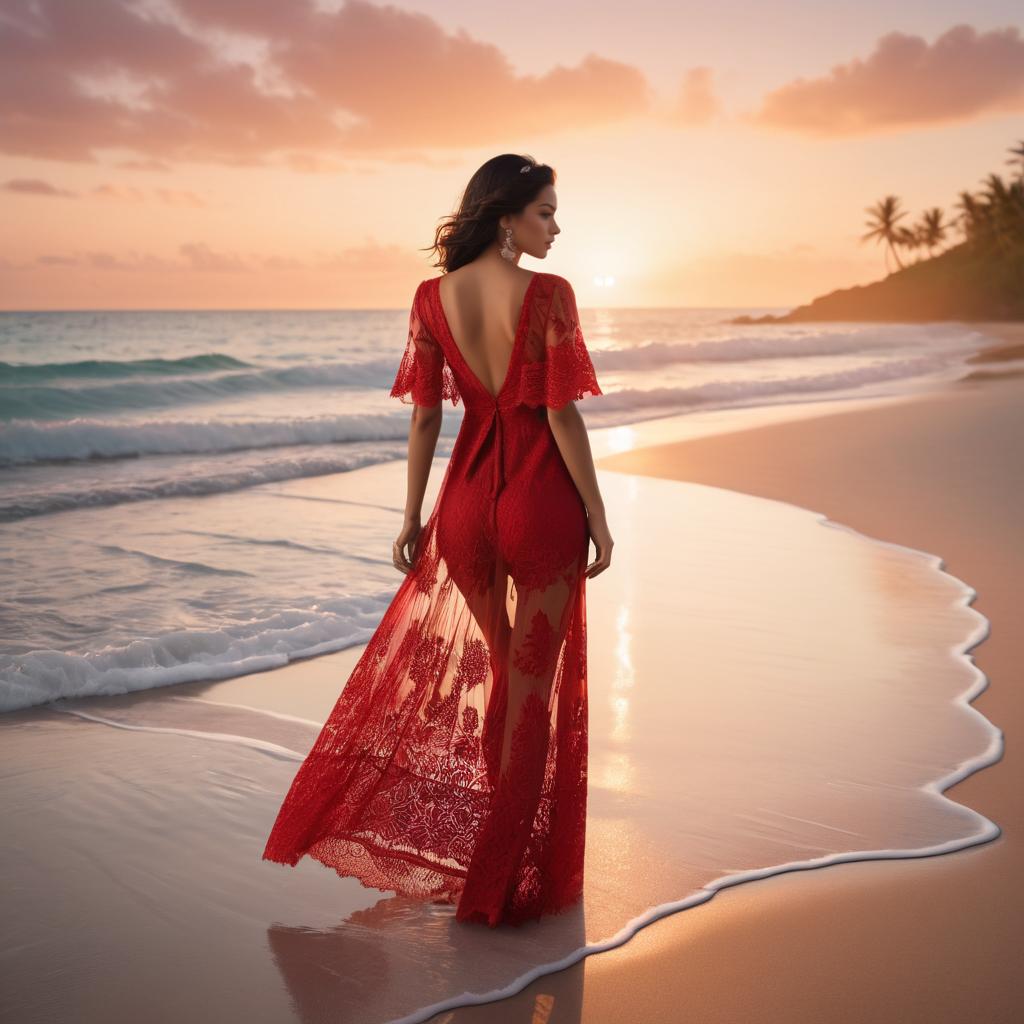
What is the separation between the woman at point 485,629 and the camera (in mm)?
2512

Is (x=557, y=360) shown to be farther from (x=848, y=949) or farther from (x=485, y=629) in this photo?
(x=848, y=949)

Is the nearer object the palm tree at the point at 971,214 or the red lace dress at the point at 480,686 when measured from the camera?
the red lace dress at the point at 480,686

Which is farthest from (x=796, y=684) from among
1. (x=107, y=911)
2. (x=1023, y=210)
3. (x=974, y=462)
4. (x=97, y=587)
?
(x=1023, y=210)

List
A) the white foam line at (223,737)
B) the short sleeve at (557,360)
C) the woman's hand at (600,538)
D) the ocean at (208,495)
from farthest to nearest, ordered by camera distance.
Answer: the ocean at (208,495)
the white foam line at (223,737)
the woman's hand at (600,538)
the short sleeve at (557,360)

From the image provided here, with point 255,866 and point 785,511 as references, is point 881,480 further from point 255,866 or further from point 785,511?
point 255,866

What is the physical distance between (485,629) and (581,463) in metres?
0.51

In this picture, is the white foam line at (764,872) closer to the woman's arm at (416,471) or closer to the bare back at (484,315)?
the woman's arm at (416,471)

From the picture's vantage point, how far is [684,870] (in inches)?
110

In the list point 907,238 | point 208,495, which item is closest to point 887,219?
point 907,238

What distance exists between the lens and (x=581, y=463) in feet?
8.23

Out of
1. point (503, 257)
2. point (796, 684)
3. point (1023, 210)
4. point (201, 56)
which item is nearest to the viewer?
point (503, 257)

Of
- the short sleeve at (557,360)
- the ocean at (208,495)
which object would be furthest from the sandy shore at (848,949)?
the ocean at (208,495)

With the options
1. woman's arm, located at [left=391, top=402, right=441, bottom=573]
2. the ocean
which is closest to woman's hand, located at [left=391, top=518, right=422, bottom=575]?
woman's arm, located at [left=391, top=402, right=441, bottom=573]

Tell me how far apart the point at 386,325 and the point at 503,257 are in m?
55.9
